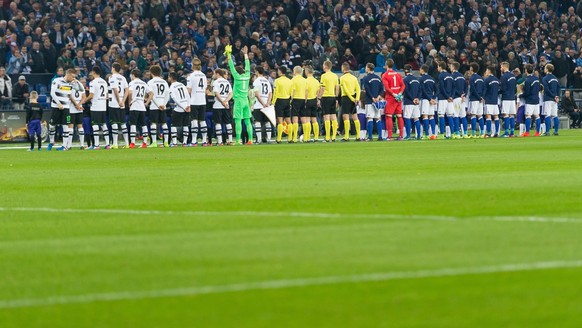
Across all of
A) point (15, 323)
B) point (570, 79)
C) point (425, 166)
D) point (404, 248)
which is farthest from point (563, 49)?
point (15, 323)

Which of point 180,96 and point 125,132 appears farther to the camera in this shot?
point 125,132

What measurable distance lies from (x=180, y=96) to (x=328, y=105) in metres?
Result: 4.64

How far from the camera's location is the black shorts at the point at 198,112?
→ 38969 millimetres

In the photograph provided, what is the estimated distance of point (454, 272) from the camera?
29.8ft

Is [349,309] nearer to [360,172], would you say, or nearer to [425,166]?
[360,172]

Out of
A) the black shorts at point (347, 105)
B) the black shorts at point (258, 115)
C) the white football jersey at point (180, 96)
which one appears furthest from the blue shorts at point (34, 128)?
the black shorts at point (347, 105)

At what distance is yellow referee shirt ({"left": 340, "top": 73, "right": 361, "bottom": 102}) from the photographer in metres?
39.8

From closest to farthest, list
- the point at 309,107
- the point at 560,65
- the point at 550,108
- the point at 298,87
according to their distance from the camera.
Answer: the point at 298,87
the point at 309,107
the point at 550,108
the point at 560,65

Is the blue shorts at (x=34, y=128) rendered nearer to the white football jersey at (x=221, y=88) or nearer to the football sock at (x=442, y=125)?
the white football jersey at (x=221, y=88)

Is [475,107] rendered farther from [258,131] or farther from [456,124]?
[258,131]

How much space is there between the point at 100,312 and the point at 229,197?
27.9 feet

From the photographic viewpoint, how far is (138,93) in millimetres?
37688

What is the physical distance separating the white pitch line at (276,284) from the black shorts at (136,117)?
2906 cm

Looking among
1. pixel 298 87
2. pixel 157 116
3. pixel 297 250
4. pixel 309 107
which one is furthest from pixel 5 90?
pixel 297 250
